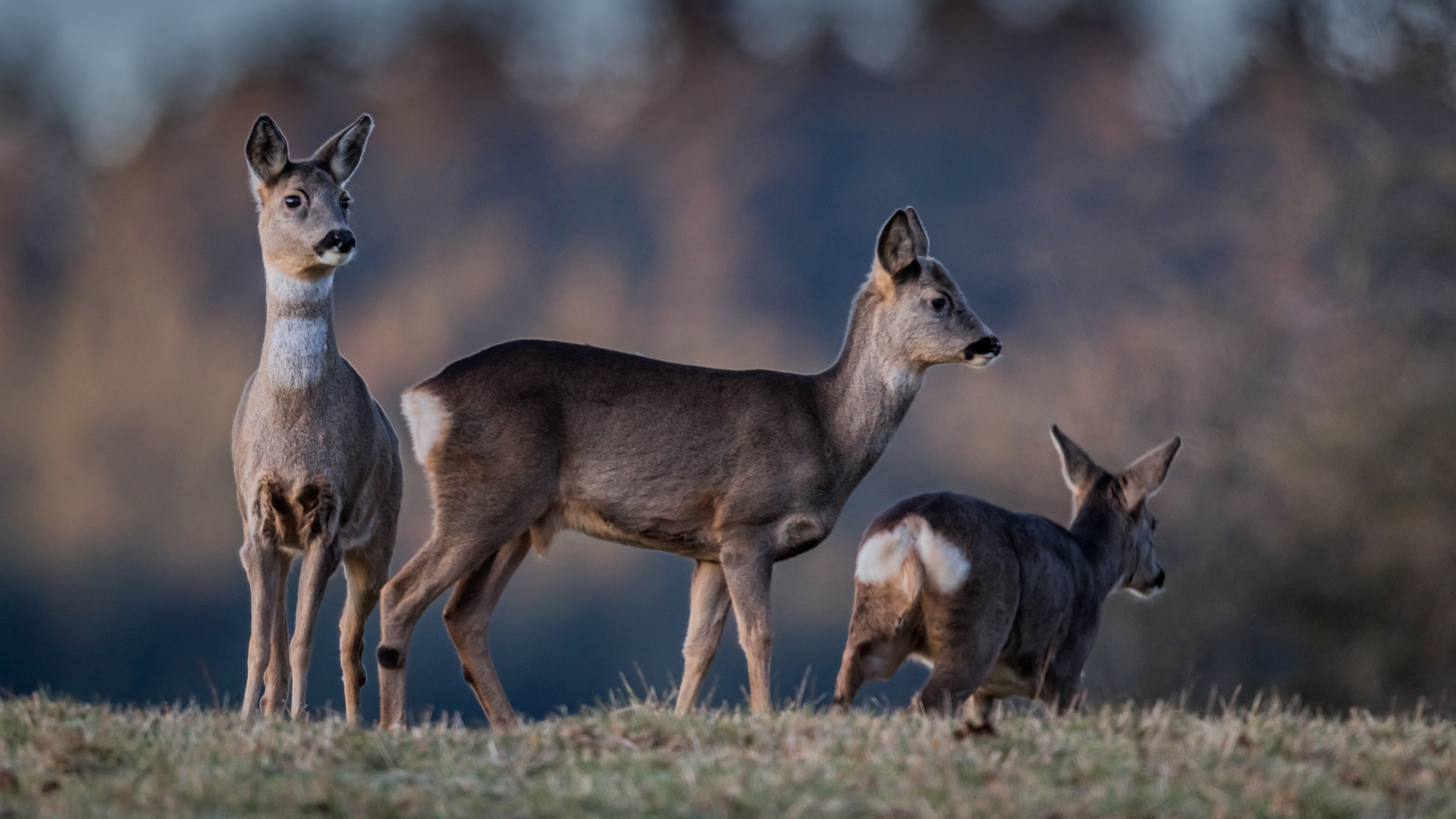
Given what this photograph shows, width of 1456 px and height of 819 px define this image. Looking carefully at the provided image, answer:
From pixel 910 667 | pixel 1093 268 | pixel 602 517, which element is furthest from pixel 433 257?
pixel 602 517

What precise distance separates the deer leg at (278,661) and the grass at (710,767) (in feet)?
2.25

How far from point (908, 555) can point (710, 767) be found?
3227 mm

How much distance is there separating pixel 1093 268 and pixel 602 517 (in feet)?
68.3

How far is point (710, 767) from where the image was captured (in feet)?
20.6

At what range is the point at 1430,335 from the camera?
21812mm

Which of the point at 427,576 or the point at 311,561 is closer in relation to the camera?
the point at 311,561

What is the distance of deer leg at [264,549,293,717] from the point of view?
833 cm

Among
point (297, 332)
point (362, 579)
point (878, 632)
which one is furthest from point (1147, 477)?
point (297, 332)

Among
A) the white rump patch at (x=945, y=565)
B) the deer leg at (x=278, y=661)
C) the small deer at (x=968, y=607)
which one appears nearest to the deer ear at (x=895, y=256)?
the small deer at (x=968, y=607)

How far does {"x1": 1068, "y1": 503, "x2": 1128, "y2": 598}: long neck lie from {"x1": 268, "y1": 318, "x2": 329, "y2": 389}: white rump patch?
15.0ft

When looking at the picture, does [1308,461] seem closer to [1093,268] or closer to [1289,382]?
[1289,382]

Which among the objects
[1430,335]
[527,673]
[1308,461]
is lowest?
[527,673]

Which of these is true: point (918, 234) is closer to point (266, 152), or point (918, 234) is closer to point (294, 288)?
point (294, 288)

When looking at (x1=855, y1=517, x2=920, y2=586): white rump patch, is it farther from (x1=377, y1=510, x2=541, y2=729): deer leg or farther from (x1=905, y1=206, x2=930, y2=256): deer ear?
(x1=377, y1=510, x2=541, y2=729): deer leg
